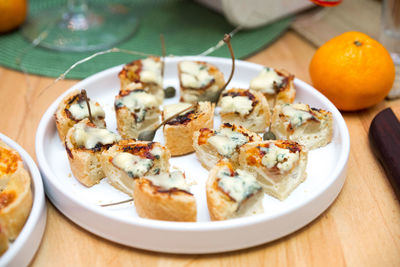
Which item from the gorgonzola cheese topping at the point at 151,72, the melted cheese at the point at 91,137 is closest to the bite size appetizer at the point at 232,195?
the melted cheese at the point at 91,137

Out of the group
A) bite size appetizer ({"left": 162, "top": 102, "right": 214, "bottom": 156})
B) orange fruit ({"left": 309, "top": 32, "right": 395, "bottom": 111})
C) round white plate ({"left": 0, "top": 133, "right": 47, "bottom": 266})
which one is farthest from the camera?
orange fruit ({"left": 309, "top": 32, "right": 395, "bottom": 111})

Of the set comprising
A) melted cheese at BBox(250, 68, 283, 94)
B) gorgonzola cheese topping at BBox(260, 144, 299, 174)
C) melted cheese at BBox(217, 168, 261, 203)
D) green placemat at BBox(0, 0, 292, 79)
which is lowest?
green placemat at BBox(0, 0, 292, 79)

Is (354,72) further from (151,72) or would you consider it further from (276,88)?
(151,72)

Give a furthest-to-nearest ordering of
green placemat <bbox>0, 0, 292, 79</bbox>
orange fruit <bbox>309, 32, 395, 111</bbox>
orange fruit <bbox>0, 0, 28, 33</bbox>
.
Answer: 1. orange fruit <bbox>0, 0, 28, 33</bbox>
2. green placemat <bbox>0, 0, 292, 79</bbox>
3. orange fruit <bbox>309, 32, 395, 111</bbox>

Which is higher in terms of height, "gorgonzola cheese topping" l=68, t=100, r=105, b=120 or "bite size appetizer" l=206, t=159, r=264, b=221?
"bite size appetizer" l=206, t=159, r=264, b=221

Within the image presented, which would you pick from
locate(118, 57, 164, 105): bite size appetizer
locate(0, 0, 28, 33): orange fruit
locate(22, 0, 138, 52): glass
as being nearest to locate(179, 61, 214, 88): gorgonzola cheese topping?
locate(118, 57, 164, 105): bite size appetizer

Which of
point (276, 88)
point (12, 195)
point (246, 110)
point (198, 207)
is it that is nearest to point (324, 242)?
point (198, 207)

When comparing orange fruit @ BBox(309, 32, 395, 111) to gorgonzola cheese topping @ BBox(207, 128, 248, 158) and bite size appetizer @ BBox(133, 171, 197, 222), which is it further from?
bite size appetizer @ BBox(133, 171, 197, 222)

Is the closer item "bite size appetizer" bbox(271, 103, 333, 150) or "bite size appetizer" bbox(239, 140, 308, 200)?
"bite size appetizer" bbox(239, 140, 308, 200)
